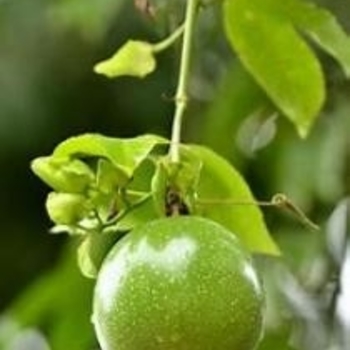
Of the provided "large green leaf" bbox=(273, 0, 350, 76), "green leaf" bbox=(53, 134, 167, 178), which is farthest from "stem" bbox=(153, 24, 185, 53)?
"green leaf" bbox=(53, 134, 167, 178)

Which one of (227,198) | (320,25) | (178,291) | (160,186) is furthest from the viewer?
(320,25)

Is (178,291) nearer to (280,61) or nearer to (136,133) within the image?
(280,61)

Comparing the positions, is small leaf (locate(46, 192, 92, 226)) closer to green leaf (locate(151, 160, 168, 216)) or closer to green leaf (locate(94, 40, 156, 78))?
green leaf (locate(151, 160, 168, 216))

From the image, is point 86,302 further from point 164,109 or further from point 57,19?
point 164,109

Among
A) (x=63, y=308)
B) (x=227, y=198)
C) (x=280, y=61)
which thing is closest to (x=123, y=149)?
(x=227, y=198)

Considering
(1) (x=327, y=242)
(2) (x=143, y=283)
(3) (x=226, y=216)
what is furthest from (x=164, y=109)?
(2) (x=143, y=283)

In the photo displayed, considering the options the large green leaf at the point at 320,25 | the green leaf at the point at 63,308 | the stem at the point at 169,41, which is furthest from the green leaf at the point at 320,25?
the green leaf at the point at 63,308
